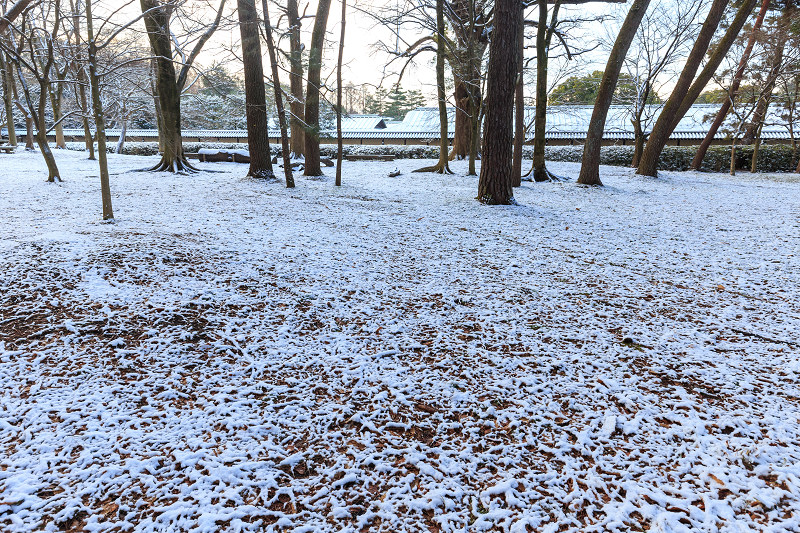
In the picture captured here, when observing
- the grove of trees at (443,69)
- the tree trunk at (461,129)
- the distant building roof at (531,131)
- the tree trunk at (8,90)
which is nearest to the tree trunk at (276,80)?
the grove of trees at (443,69)

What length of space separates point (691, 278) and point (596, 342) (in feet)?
6.28

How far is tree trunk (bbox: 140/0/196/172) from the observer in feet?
30.7

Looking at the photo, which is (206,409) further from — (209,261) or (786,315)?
(786,315)

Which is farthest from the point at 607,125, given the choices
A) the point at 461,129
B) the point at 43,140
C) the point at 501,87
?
the point at 43,140

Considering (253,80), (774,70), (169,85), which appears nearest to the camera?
(253,80)

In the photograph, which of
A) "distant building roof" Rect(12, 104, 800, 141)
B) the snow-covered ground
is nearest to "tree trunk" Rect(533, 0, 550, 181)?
the snow-covered ground

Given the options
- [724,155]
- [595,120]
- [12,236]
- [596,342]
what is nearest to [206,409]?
[596,342]

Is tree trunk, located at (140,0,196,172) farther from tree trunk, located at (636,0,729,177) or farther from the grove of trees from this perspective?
tree trunk, located at (636,0,729,177)

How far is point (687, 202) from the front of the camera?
26.9 feet

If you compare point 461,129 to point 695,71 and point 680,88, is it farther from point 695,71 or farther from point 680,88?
point 695,71

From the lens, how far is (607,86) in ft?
30.3

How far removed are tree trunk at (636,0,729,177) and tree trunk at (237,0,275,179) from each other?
10360 mm

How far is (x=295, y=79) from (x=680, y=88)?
11313 mm

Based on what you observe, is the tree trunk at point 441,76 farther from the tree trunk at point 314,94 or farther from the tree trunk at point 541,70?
the tree trunk at point 314,94
